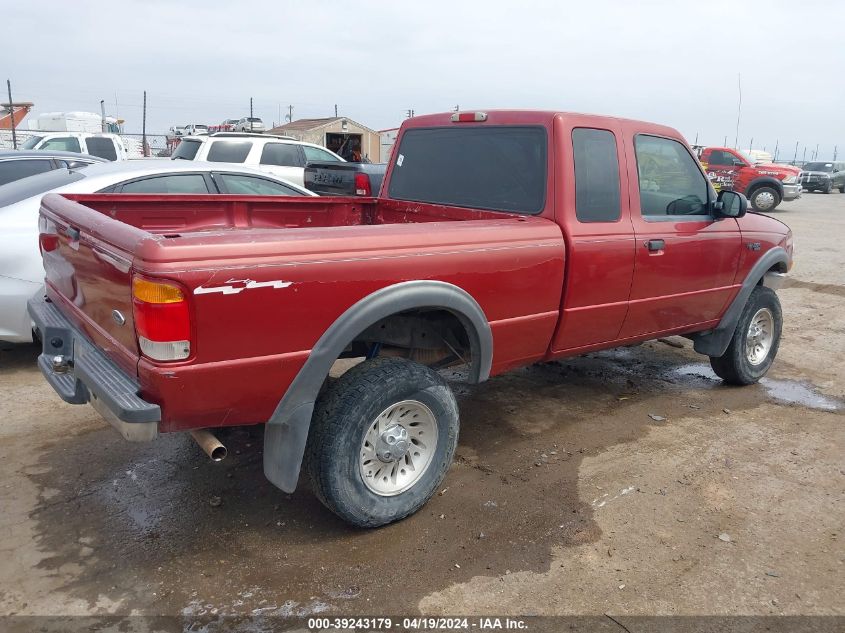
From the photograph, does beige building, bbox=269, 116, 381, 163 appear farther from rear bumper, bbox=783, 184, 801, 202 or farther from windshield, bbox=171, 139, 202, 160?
rear bumper, bbox=783, 184, 801, 202

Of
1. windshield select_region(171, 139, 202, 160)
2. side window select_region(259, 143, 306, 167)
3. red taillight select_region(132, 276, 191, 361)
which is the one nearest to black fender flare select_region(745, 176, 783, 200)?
side window select_region(259, 143, 306, 167)

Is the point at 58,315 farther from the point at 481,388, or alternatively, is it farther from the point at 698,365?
the point at 698,365

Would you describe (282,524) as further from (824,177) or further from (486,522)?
(824,177)

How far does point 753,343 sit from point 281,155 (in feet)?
30.0

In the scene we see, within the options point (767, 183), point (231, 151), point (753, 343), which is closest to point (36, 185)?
point (753, 343)

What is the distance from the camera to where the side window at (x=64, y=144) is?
43.2 ft

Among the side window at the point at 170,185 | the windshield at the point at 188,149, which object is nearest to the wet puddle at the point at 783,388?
the side window at the point at 170,185

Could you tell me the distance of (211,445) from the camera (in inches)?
112

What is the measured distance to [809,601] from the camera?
289 centimetres

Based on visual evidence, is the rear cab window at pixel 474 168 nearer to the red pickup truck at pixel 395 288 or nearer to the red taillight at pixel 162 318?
the red pickup truck at pixel 395 288

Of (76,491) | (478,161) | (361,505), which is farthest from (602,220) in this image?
(76,491)

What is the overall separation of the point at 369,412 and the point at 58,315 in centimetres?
174

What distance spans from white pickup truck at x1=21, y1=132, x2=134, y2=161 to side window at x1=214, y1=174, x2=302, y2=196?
27.7 ft

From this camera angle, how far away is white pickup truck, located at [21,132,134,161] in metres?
13.1
